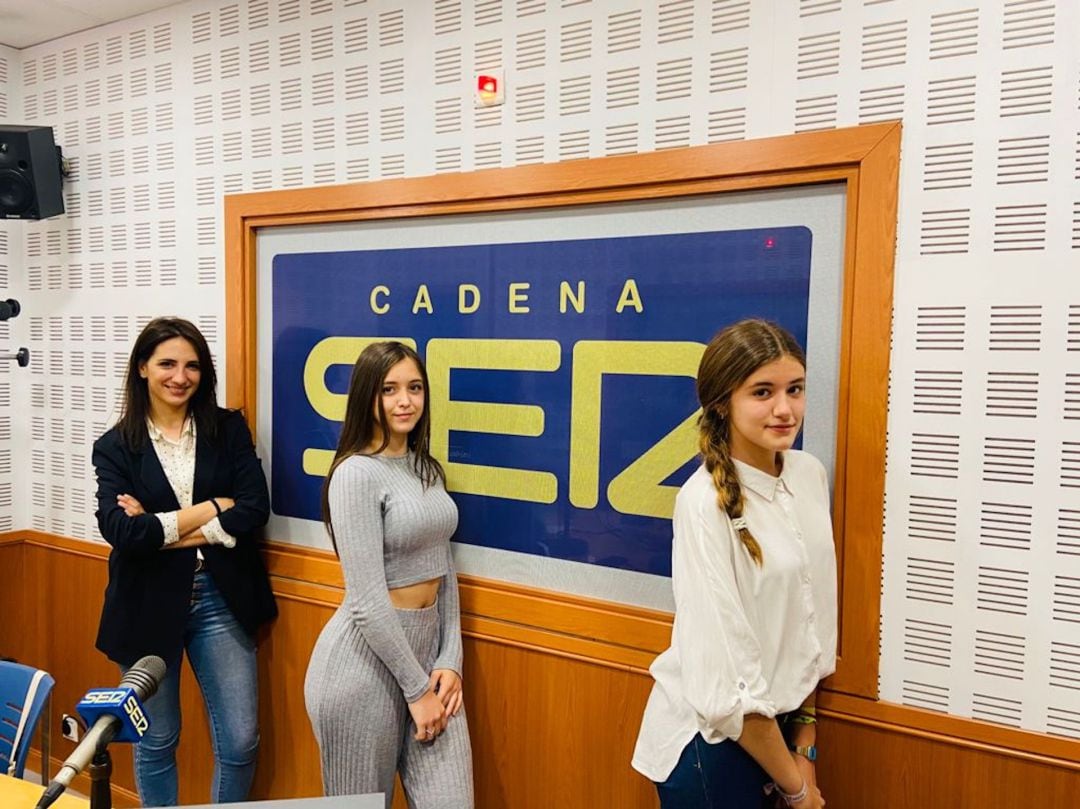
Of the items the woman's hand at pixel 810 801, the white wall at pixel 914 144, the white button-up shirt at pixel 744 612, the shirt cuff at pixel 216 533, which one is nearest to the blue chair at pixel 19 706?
the shirt cuff at pixel 216 533

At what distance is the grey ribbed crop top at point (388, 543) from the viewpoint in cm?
199

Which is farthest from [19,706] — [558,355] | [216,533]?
[558,355]

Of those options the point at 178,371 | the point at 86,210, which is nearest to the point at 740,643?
the point at 178,371

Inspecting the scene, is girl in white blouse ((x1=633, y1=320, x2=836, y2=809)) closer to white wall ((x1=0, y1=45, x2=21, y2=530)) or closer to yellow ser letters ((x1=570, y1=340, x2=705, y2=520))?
yellow ser letters ((x1=570, y1=340, x2=705, y2=520))

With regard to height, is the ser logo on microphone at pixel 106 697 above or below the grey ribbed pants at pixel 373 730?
above

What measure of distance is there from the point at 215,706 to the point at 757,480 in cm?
207

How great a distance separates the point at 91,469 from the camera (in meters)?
3.26

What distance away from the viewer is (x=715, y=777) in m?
Result: 1.55

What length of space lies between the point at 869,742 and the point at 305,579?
182 cm

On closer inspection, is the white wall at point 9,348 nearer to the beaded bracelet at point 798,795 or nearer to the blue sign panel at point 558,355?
the blue sign panel at point 558,355

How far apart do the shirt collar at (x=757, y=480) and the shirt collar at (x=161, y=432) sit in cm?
185

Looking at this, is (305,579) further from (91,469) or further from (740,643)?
(740,643)

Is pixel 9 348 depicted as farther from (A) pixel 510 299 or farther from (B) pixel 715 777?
(B) pixel 715 777

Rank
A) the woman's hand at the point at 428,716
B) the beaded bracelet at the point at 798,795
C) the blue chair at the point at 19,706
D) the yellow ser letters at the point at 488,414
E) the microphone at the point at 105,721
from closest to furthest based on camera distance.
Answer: the microphone at the point at 105,721 → the beaded bracelet at the point at 798,795 → the blue chair at the point at 19,706 → the woman's hand at the point at 428,716 → the yellow ser letters at the point at 488,414
